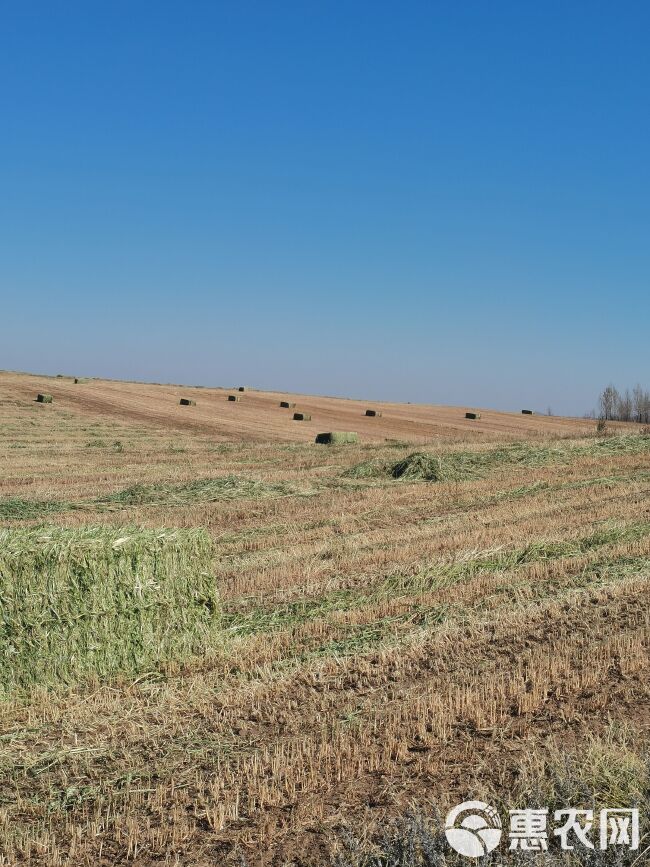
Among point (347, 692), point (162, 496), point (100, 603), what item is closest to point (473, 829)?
point (347, 692)

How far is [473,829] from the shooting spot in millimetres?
4738

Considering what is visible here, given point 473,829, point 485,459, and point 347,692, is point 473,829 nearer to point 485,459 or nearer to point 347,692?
point 347,692

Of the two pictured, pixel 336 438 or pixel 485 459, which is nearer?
pixel 485 459

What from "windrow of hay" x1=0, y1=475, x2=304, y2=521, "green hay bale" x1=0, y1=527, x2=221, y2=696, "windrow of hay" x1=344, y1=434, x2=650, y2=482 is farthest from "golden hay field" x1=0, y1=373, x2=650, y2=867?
"windrow of hay" x1=344, y1=434, x2=650, y2=482

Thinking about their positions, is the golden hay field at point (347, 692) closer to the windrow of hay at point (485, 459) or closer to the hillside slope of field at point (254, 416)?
the windrow of hay at point (485, 459)

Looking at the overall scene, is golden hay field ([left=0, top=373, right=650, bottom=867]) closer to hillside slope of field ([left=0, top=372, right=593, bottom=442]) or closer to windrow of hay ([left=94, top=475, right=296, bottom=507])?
windrow of hay ([left=94, top=475, right=296, bottom=507])

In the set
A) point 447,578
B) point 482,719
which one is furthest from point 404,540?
point 482,719

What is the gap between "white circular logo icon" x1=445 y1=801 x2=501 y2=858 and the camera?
4.55 meters

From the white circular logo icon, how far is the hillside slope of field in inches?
1114

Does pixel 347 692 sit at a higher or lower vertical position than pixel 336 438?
lower

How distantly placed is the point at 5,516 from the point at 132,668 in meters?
8.84

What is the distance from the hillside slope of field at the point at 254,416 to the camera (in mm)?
37194

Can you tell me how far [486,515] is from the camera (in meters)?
15.7

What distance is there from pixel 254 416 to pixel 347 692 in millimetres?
36436
